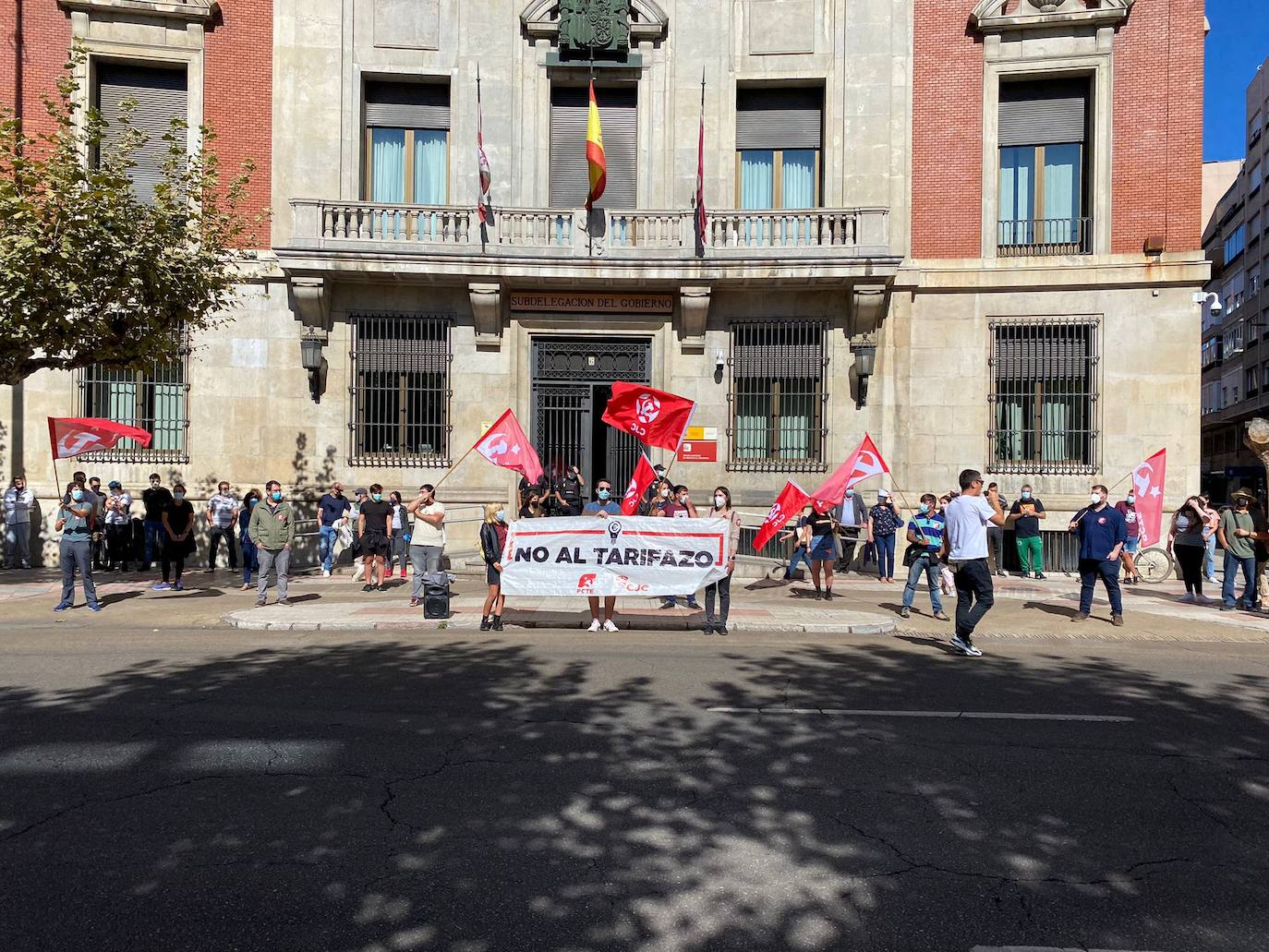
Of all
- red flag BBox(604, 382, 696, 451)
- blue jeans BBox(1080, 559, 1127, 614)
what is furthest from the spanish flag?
blue jeans BBox(1080, 559, 1127, 614)

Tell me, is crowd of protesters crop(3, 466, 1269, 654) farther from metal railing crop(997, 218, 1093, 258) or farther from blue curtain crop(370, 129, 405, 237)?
blue curtain crop(370, 129, 405, 237)

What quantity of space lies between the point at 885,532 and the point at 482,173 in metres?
10.5

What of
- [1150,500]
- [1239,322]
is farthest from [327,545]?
[1239,322]

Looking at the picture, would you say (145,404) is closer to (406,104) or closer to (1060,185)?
(406,104)

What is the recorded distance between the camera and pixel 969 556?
361 inches

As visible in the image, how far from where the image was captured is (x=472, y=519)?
58.3ft

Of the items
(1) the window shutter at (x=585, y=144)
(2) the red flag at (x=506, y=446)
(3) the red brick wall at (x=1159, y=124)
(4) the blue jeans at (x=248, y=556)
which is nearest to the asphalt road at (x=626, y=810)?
(2) the red flag at (x=506, y=446)

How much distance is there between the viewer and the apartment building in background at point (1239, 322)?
44969 mm

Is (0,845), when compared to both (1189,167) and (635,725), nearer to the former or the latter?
(635,725)

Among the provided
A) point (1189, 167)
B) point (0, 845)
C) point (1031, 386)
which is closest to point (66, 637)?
point (0, 845)

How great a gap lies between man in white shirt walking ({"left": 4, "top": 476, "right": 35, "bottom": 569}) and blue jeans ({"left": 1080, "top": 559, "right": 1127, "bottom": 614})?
1915 centimetres

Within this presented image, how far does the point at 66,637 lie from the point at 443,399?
9.35m

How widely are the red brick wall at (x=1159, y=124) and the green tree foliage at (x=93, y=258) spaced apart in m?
17.3

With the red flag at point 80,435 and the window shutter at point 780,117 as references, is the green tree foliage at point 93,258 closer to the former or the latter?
the red flag at point 80,435
